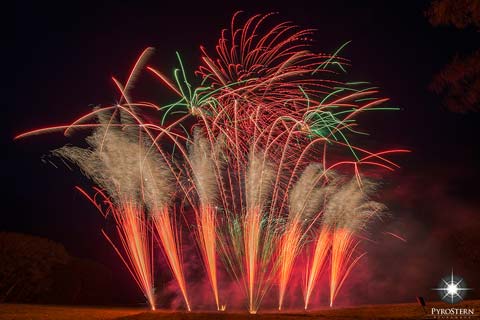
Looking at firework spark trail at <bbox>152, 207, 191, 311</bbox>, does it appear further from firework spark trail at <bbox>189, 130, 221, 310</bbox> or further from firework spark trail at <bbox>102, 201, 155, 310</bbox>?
firework spark trail at <bbox>189, 130, 221, 310</bbox>

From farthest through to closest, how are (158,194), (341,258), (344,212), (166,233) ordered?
(341,258)
(344,212)
(158,194)
(166,233)

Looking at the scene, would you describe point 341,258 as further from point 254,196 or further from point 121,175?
point 121,175

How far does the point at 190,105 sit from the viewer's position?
63.0ft

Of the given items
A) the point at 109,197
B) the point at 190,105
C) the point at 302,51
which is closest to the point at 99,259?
the point at 109,197

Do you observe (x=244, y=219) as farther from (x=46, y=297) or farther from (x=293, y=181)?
(x=46, y=297)

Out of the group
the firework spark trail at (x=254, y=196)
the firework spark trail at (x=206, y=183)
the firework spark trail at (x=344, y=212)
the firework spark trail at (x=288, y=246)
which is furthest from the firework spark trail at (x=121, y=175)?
the firework spark trail at (x=344, y=212)

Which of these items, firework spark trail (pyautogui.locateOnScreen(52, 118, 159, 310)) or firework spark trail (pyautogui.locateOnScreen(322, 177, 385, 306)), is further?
firework spark trail (pyautogui.locateOnScreen(322, 177, 385, 306))

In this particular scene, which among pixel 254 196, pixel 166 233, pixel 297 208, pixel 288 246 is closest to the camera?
pixel 166 233

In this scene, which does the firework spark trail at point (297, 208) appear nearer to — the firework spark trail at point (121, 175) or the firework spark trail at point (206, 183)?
the firework spark trail at point (206, 183)

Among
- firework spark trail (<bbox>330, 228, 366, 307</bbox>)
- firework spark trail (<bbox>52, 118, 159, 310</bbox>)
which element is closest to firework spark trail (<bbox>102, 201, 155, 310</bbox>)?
firework spark trail (<bbox>52, 118, 159, 310</bbox>)

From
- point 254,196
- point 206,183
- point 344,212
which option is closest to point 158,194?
point 206,183

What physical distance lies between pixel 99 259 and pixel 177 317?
96.1ft

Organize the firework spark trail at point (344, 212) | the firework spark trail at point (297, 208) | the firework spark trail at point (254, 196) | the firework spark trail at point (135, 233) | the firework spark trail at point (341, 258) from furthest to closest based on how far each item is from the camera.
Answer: the firework spark trail at point (341, 258)
the firework spark trail at point (344, 212)
the firework spark trail at point (297, 208)
the firework spark trail at point (254, 196)
the firework spark trail at point (135, 233)

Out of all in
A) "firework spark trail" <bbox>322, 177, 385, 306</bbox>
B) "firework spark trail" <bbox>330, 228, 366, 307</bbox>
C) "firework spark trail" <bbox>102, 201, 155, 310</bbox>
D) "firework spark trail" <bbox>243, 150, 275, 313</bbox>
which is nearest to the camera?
"firework spark trail" <bbox>102, 201, 155, 310</bbox>
